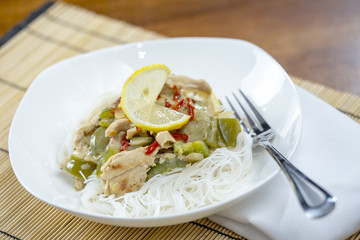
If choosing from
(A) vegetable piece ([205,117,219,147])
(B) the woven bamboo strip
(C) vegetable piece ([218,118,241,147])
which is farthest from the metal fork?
(B) the woven bamboo strip

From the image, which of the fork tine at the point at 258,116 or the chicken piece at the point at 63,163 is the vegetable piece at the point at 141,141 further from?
the fork tine at the point at 258,116

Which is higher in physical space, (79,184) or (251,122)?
(251,122)

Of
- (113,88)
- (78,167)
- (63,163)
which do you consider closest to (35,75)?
(113,88)

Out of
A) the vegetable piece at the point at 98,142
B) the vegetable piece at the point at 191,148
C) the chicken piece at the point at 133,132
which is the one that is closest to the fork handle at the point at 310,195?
the vegetable piece at the point at 191,148

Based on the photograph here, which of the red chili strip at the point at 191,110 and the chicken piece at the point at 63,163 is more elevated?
the red chili strip at the point at 191,110

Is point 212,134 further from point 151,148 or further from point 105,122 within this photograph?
point 105,122

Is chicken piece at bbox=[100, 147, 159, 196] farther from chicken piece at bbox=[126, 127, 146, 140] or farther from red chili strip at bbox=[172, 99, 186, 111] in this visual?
red chili strip at bbox=[172, 99, 186, 111]

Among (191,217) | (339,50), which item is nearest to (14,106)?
(191,217)
